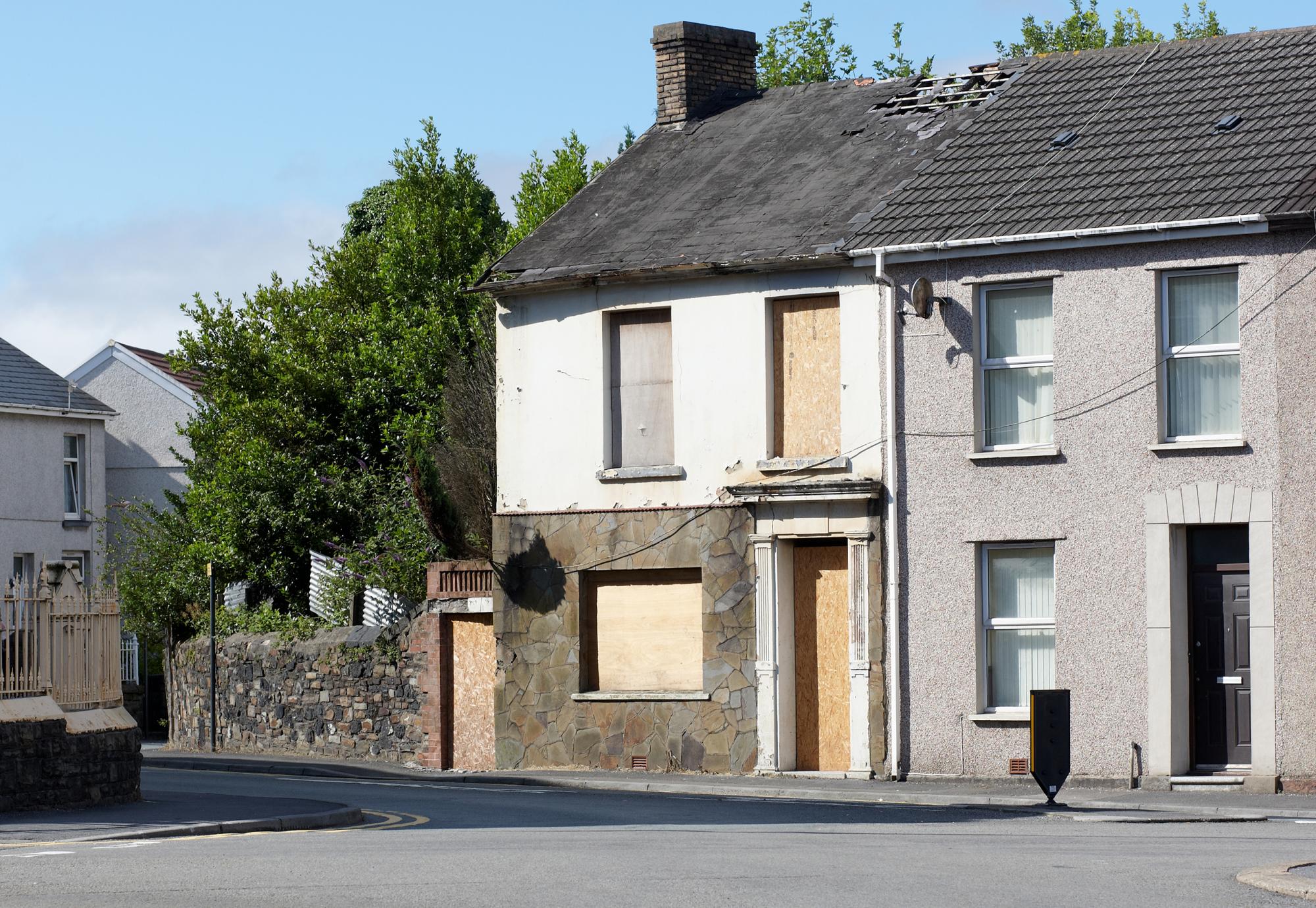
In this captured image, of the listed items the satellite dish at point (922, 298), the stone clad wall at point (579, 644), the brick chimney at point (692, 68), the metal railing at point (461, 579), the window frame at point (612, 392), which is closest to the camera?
the satellite dish at point (922, 298)

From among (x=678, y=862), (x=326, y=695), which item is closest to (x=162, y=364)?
(x=326, y=695)

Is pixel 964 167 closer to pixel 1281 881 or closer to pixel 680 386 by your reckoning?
pixel 680 386

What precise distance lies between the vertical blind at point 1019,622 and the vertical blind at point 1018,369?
53.4 inches

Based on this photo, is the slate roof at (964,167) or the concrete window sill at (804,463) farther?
the concrete window sill at (804,463)

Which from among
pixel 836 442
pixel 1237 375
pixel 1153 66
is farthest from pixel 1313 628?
pixel 1153 66

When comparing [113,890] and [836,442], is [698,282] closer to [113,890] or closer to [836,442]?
[836,442]

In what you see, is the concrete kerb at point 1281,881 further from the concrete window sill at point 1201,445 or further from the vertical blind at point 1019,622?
the vertical blind at point 1019,622

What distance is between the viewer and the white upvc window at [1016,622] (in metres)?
22.1

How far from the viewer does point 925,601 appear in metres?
22.6

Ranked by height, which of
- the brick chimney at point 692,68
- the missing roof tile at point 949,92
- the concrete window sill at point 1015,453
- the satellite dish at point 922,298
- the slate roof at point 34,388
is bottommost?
→ the concrete window sill at point 1015,453

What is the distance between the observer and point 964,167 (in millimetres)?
23703

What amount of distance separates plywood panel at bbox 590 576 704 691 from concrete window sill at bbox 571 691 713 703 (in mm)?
102

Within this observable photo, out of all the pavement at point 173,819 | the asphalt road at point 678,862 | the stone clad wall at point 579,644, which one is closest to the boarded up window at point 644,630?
the stone clad wall at point 579,644

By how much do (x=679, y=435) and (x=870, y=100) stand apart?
608cm
